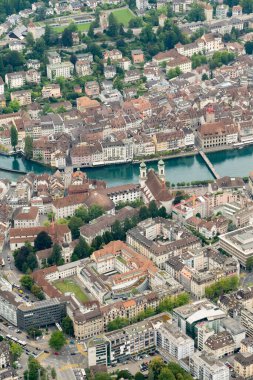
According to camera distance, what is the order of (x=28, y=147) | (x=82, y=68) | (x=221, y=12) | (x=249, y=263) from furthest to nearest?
(x=221, y=12), (x=82, y=68), (x=28, y=147), (x=249, y=263)

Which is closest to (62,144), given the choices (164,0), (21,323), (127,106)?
(127,106)

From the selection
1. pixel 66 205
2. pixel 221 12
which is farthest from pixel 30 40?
pixel 66 205

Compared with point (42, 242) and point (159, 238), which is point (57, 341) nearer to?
point (42, 242)

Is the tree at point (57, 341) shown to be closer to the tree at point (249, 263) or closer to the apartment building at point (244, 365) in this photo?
the apartment building at point (244, 365)

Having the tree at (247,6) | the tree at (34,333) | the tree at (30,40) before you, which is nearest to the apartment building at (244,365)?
the tree at (34,333)

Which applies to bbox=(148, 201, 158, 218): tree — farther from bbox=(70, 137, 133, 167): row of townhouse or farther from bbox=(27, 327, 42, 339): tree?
bbox=(27, 327, 42, 339): tree
